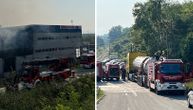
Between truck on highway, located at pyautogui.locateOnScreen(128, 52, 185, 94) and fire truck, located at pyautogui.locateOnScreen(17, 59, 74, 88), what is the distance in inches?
65.8

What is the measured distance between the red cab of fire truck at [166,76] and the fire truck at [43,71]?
5.67 ft

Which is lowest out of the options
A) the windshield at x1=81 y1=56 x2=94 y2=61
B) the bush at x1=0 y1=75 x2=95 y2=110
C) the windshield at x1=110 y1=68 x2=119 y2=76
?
the bush at x1=0 y1=75 x2=95 y2=110

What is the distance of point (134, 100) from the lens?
16.3ft

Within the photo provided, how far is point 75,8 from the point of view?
11.9 ft

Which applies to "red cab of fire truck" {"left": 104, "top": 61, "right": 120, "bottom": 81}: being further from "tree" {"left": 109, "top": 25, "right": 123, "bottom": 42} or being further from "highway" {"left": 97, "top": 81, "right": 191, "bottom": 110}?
"tree" {"left": 109, "top": 25, "right": 123, "bottom": 42}

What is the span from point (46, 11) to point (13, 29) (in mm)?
363

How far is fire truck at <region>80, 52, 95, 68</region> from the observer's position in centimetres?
383

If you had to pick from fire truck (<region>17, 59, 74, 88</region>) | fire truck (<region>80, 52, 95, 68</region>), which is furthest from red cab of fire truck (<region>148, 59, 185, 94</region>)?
fire truck (<region>17, 59, 74, 88</region>)

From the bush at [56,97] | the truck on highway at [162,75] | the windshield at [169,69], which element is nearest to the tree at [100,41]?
the bush at [56,97]

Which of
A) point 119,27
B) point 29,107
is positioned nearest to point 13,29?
point 29,107

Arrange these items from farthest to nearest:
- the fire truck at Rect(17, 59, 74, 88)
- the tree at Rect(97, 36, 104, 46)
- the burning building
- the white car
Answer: the white car → the tree at Rect(97, 36, 104, 46) → the fire truck at Rect(17, 59, 74, 88) → the burning building

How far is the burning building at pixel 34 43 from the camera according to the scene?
3113 millimetres

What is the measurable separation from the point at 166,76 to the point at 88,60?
6.00 feet

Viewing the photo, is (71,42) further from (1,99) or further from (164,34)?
(164,34)
